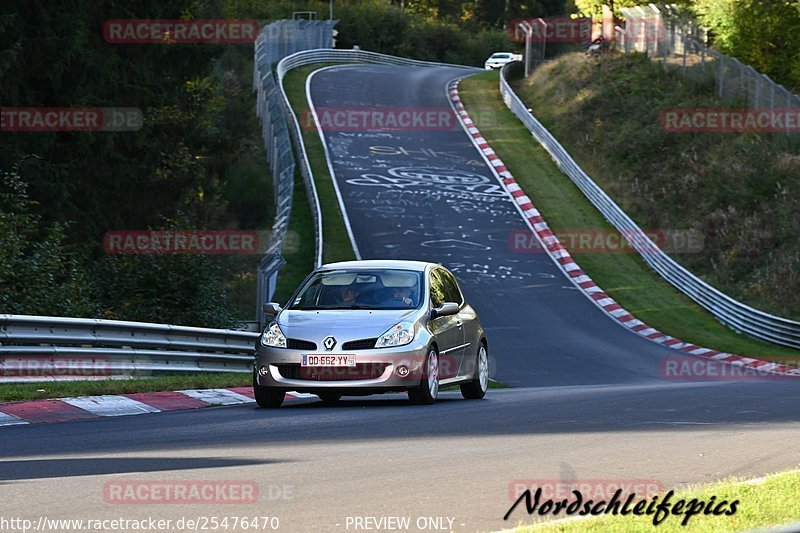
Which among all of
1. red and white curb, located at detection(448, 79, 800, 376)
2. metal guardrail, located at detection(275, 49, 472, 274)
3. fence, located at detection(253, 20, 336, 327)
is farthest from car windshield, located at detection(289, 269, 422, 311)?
metal guardrail, located at detection(275, 49, 472, 274)

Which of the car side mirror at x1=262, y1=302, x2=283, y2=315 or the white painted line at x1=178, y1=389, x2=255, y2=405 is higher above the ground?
the car side mirror at x1=262, y1=302, x2=283, y2=315

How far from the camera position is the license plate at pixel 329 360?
44.9 feet

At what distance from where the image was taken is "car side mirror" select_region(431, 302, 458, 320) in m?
14.6

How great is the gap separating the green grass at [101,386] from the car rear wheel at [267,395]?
1.48m

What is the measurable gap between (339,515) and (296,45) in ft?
224

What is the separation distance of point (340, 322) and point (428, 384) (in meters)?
1.20

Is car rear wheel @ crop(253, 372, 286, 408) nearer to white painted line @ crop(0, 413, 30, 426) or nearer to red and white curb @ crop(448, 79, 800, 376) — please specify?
white painted line @ crop(0, 413, 30, 426)

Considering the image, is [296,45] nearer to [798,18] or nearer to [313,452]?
[798,18]

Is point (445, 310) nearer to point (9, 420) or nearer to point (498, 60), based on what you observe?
point (9, 420)

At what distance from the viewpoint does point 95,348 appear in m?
16.6

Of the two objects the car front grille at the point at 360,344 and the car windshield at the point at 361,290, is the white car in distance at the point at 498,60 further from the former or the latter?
the car front grille at the point at 360,344

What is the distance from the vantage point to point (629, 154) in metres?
47.3

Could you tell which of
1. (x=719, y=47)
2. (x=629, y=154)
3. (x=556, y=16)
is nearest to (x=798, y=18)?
(x=719, y=47)

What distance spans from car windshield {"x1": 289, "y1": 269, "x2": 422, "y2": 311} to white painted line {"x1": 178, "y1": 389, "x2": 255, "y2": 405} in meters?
1.29
